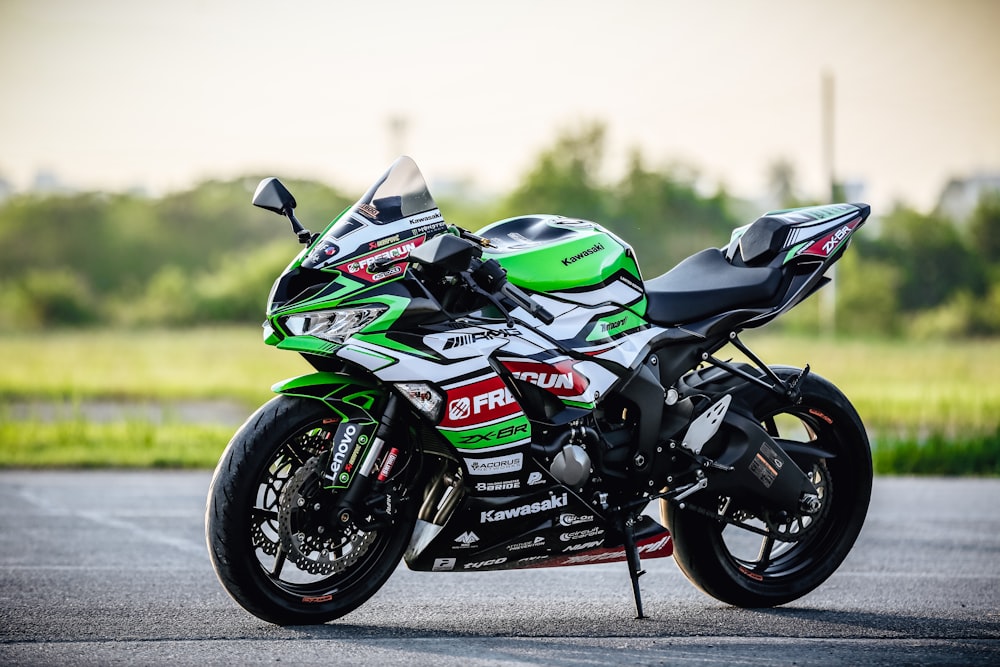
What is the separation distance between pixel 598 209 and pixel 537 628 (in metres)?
33.9

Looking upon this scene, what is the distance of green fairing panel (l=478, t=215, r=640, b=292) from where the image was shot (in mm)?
5438

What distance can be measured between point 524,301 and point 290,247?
1731 inches

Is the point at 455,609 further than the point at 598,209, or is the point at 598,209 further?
the point at 598,209

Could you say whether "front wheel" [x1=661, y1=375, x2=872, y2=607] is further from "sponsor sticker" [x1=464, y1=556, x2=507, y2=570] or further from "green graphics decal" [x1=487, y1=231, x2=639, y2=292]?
"green graphics decal" [x1=487, y1=231, x2=639, y2=292]

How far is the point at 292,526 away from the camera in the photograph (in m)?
5.10

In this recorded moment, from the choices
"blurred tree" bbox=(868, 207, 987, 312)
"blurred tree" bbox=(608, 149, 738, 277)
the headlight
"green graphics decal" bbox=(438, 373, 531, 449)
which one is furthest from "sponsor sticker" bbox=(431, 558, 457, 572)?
"blurred tree" bbox=(868, 207, 987, 312)

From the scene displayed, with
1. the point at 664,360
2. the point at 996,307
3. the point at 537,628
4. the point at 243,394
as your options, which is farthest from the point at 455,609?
the point at 996,307

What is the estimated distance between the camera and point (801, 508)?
599 centimetres

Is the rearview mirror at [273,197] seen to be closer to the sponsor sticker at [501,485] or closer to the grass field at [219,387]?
the sponsor sticker at [501,485]

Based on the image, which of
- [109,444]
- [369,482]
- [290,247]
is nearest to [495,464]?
[369,482]

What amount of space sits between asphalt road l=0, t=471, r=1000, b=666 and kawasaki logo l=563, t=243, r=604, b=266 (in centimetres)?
161

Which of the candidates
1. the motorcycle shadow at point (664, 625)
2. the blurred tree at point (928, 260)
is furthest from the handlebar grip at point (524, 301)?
the blurred tree at point (928, 260)

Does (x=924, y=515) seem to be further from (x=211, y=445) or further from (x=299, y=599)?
(x=211, y=445)

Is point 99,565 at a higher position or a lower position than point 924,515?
higher
